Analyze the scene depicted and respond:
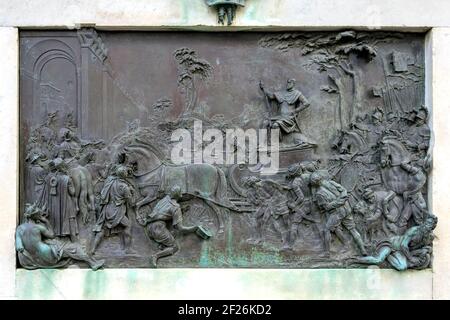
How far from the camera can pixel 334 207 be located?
8156mm

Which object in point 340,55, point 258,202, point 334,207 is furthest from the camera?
point 340,55

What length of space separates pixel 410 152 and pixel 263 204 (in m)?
1.69

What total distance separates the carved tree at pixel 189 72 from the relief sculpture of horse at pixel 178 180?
635mm

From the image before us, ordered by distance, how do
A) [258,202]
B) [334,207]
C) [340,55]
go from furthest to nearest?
[340,55] → [258,202] → [334,207]

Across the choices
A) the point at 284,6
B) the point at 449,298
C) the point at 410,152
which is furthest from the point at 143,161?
the point at 449,298

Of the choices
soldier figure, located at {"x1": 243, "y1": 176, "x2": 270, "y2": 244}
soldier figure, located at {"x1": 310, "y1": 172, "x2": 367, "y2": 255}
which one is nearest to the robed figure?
soldier figure, located at {"x1": 243, "y1": 176, "x2": 270, "y2": 244}

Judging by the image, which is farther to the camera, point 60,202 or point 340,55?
point 340,55

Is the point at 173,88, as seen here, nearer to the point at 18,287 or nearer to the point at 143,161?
the point at 143,161

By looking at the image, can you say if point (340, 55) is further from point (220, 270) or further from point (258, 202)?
point (220, 270)

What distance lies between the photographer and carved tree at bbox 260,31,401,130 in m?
8.42

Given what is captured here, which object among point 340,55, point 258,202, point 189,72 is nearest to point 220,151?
point 258,202

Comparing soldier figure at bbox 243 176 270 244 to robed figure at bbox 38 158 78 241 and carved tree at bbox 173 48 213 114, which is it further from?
robed figure at bbox 38 158 78 241

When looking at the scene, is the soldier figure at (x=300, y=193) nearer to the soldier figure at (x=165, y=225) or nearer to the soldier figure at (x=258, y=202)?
the soldier figure at (x=258, y=202)

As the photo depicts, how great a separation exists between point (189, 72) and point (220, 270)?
7.07ft
